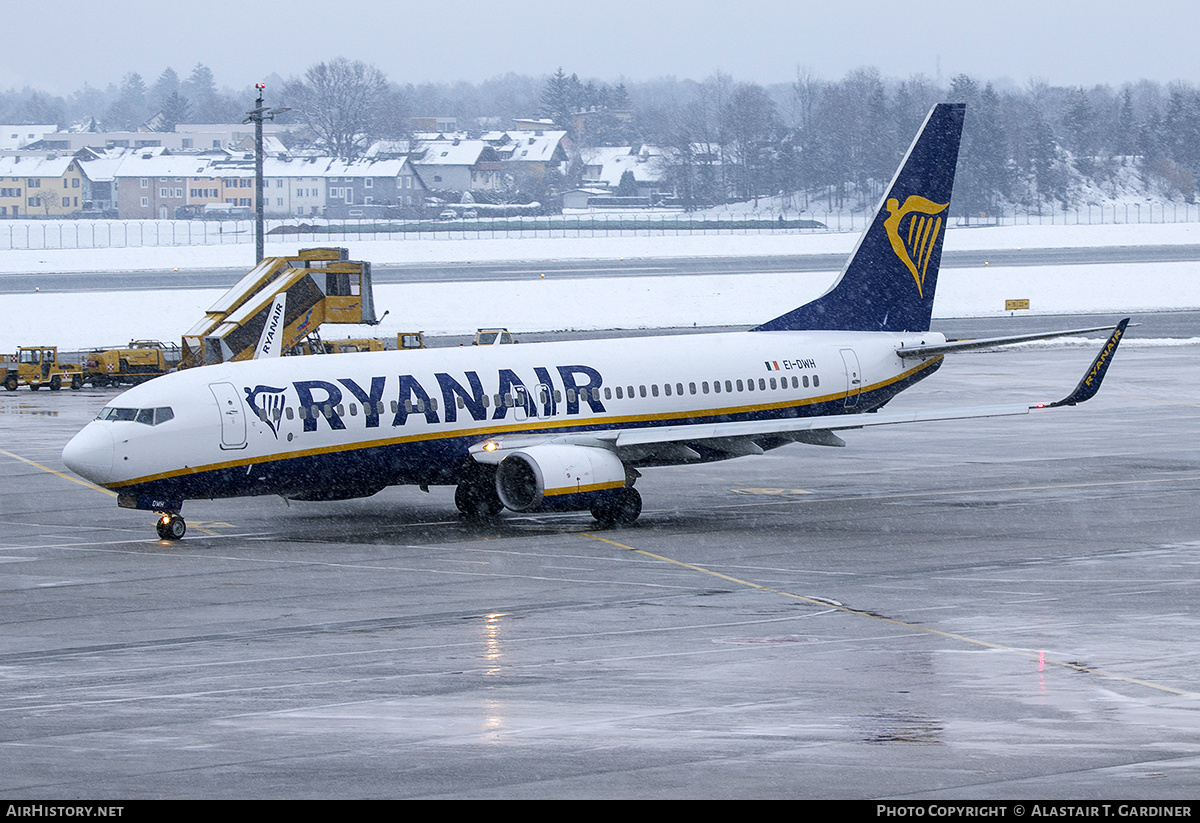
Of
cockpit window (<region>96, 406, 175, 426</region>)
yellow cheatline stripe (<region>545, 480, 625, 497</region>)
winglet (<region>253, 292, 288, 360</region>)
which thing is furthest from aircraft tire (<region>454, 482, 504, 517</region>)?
winglet (<region>253, 292, 288, 360</region>)

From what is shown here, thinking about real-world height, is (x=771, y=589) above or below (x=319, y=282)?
below

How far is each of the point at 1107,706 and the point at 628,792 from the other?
23.7ft

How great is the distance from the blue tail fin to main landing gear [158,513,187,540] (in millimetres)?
17065

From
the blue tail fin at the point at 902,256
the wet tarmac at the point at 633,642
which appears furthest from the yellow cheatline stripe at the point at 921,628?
the blue tail fin at the point at 902,256

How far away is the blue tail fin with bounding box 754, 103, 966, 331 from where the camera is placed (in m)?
44.6

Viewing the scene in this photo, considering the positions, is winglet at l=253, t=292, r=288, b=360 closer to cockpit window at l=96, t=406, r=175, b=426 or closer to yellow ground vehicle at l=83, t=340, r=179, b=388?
yellow ground vehicle at l=83, t=340, r=179, b=388

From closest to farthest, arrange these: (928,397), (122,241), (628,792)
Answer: (628,792) < (928,397) < (122,241)

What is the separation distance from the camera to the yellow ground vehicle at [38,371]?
69.3m

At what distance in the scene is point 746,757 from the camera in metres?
16.9

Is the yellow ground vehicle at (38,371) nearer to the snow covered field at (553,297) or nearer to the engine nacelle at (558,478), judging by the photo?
the snow covered field at (553,297)

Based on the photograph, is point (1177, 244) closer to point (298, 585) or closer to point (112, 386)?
point (112, 386)

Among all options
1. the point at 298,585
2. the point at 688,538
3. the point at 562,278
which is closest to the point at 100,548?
the point at 298,585

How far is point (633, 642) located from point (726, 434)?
12.9m

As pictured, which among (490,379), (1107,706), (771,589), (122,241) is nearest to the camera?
(1107,706)
